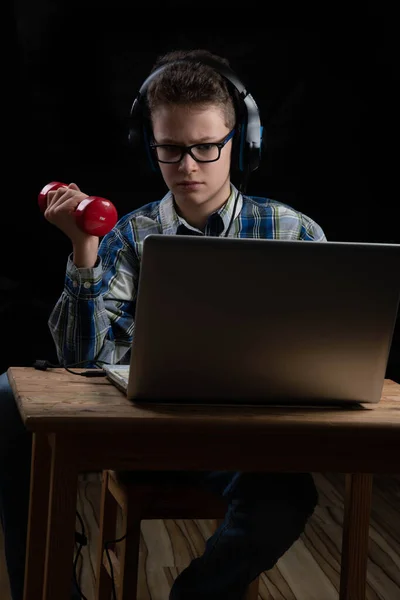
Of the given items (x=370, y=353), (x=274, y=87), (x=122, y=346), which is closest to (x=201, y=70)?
(x=122, y=346)

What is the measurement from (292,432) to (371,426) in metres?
0.10

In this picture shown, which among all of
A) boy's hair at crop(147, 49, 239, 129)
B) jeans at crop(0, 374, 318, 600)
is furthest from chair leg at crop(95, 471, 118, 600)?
boy's hair at crop(147, 49, 239, 129)

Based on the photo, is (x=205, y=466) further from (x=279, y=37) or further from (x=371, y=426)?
(x=279, y=37)

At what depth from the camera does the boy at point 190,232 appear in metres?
1.46

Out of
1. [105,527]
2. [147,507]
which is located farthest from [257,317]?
[105,527]

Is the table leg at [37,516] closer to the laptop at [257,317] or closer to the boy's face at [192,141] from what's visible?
the laptop at [257,317]

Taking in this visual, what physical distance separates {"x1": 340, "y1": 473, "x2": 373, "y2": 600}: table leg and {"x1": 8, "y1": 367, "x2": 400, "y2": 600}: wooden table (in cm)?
37

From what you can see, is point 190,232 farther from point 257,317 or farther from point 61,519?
point 61,519

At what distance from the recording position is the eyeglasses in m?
1.74

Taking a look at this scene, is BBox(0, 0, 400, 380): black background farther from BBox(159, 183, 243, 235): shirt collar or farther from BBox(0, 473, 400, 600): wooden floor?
BBox(159, 183, 243, 235): shirt collar

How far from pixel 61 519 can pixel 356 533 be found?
26.6 inches

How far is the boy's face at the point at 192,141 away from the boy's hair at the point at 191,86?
0.06ft

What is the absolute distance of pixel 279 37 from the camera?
3.17 m

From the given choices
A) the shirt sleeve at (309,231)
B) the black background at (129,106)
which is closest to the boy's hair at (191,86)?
the shirt sleeve at (309,231)
